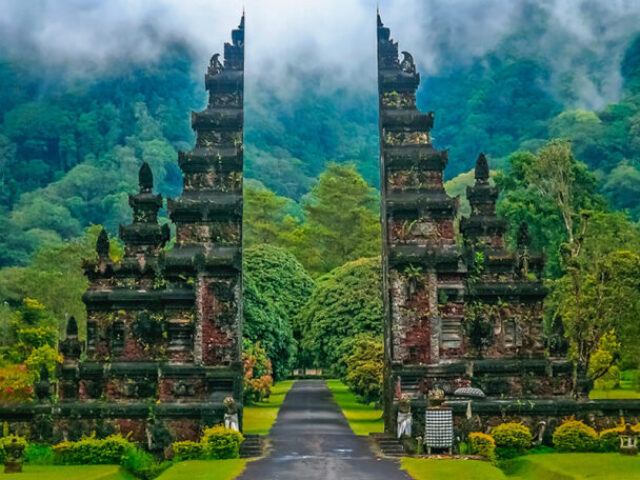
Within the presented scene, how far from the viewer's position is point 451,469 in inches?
944

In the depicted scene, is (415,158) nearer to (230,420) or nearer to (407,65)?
(407,65)

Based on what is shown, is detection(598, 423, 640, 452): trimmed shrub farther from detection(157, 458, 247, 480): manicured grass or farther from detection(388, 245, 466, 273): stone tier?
detection(157, 458, 247, 480): manicured grass

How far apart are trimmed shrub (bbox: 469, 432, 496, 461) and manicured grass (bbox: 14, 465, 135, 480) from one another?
9.71 metres

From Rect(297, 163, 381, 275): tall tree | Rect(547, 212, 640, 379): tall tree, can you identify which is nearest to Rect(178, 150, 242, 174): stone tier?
Rect(547, 212, 640, 379): tall tree

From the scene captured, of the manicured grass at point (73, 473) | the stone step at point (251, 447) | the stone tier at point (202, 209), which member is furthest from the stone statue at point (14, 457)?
the stone tier at point (202, 209)

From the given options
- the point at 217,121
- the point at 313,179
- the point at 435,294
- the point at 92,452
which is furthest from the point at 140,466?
the point at 313,179

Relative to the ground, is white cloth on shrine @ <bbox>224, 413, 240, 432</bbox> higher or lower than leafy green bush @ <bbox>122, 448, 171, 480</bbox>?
higher

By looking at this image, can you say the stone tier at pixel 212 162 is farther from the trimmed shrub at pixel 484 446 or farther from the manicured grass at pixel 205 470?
the trimmed shrub at pixel 484 446

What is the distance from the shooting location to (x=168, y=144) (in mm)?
125375

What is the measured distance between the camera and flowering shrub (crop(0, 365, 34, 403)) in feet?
123

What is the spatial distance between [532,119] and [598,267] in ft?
261

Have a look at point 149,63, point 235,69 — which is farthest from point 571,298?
point 149,63

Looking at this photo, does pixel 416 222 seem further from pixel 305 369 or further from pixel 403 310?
pixel 305 369

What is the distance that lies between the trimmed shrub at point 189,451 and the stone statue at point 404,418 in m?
6.43
